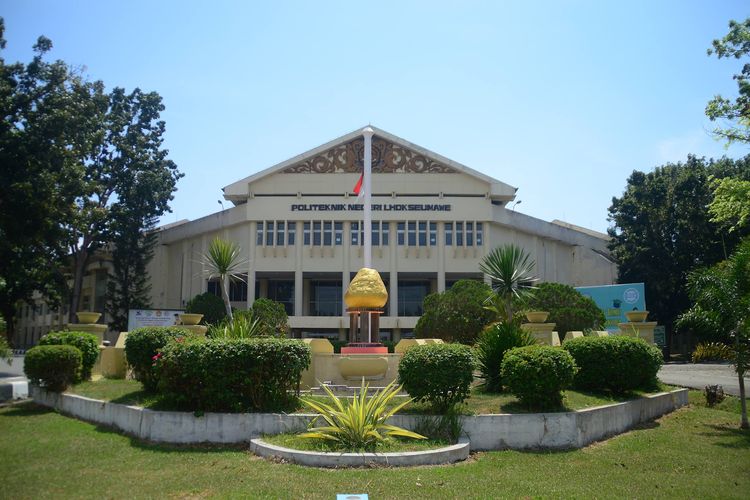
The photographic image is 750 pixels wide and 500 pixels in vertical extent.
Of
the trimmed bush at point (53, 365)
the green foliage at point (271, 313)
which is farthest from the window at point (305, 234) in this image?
the trimmed bush at point (53, 365)

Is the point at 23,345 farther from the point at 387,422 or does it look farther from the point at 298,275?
the point at 387,422

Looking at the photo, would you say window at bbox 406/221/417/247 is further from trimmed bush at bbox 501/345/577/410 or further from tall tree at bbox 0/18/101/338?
trimmed bush at bbox 501/345/577/410

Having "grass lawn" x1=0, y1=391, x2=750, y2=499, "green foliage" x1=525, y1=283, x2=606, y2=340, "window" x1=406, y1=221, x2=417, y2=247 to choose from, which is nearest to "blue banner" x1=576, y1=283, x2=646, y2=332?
"green foliage" x1=525, y1=283, x2=606, y2=340

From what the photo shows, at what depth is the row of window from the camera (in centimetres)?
4184

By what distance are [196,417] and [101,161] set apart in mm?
33720

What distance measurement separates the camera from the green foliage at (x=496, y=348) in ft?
40.1

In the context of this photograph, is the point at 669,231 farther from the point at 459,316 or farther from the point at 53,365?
the point at 53,365

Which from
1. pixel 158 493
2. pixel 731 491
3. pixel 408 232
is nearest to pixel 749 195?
pixel 731 491

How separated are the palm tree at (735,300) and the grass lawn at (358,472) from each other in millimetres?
2192

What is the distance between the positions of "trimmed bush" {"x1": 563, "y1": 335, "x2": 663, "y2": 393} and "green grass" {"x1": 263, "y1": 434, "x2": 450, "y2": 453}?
4.42 meters

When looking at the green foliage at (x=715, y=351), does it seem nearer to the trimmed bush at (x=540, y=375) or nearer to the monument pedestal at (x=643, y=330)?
the monument pedestal at (x=643, y=330)

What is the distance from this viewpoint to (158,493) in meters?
7.11

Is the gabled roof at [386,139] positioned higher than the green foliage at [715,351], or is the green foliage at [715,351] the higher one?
the gabled roof at [386,139]

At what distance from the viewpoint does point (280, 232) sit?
42.2 meters
